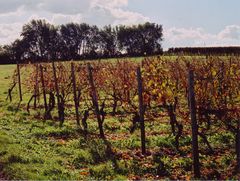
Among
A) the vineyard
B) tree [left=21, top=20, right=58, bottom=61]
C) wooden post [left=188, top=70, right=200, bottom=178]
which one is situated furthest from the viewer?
tree [left=21, top=20, right=58, bottom=61]

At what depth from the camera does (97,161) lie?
12.5 metres

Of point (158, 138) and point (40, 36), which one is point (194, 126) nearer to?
point (158, 138)

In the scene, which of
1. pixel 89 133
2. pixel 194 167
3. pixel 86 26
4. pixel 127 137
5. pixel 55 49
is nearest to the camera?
pixel 194 167

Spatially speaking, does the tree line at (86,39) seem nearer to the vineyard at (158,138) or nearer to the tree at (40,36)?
the tree at (40,36)

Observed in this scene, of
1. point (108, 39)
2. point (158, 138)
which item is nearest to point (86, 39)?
point (108, 39)

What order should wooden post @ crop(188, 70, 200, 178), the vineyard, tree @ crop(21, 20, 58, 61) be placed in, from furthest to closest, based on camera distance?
tree @ crop(21, 20, 58, 61) < the vineyard < wooden post @ crop(188, 70, 200, 178)

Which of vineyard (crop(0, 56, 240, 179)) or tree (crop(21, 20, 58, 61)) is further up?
tree (crop(21, 20, 58, 61))

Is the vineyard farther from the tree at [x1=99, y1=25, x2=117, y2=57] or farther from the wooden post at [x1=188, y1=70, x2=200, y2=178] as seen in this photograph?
the tree at [x1=99, y1=25, x2=117, y2=57]

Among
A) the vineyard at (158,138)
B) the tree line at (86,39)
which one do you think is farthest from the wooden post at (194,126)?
the tree line at (86,39)

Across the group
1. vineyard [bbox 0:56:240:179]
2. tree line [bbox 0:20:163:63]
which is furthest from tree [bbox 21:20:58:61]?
vineyard [bbox 0:56:240:179]

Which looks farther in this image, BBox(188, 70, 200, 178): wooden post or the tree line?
the tree line

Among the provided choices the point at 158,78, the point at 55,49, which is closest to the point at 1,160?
the point at 158,78

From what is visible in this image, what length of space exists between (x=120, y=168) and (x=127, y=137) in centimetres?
455

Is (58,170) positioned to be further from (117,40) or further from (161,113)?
(117,40)
